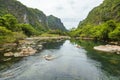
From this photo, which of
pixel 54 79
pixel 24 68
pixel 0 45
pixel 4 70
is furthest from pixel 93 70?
pixel 0 45

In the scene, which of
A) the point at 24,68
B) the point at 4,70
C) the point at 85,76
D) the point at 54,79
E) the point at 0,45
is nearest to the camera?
the point at 54,79

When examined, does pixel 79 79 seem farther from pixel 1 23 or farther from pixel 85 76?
pixel 1 23

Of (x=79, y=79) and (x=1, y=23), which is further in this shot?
(x=1, y=23)

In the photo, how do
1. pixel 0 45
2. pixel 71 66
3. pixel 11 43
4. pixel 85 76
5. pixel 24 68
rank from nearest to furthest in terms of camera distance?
pixel 85 76
pixel 24 68
pixel 71 66
pixel 0 45
pixel 11 43

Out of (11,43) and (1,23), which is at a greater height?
(1,23)

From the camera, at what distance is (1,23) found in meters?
94.4

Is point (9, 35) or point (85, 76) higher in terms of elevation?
point (9, 35)

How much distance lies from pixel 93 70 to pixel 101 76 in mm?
5216

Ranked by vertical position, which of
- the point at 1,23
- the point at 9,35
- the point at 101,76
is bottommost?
the point at 101,76

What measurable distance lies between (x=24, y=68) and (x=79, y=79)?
48.1 ft

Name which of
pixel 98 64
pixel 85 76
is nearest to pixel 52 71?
pixel 85 76

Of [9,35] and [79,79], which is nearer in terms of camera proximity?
[79,79]

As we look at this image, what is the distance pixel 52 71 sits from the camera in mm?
40562

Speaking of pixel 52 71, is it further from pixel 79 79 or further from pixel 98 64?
pixel 98 64
